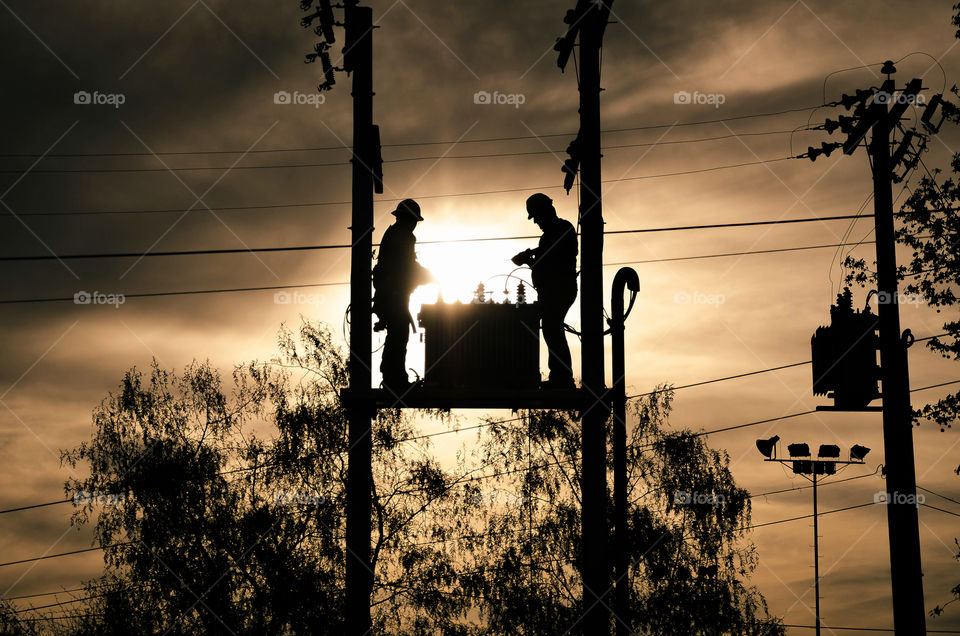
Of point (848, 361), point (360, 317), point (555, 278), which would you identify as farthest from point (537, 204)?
point (848, 361)

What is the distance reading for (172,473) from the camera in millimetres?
34938

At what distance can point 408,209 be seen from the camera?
45.8 feet

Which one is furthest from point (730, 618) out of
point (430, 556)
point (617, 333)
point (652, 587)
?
point (617, 333)

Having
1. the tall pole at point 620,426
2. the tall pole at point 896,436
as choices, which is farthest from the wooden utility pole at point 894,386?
the tall pole at point 620,426

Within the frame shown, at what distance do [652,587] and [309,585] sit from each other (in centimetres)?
1431

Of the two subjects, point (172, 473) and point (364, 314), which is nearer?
point (364, 314)

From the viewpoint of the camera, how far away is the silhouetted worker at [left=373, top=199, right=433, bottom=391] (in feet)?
44.4

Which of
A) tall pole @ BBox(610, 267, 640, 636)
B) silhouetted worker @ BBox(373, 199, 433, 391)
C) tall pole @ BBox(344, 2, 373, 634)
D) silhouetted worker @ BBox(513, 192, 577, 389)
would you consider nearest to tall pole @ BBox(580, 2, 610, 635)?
tall pole @ BBox(610, 267, 640, 636)

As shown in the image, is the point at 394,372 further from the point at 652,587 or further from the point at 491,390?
the point at 652,587

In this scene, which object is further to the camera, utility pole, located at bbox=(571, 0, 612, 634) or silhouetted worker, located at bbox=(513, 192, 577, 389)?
silhouetted worker, located at bbox=(513, 192, 577, 389)

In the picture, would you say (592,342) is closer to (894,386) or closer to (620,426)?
(620,426)

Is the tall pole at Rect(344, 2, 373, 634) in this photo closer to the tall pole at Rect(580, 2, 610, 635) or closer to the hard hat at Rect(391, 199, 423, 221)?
the hard hat at Rect(391, 199, 423, 221)

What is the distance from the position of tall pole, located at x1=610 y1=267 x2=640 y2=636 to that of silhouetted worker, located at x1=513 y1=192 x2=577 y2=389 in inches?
25.9

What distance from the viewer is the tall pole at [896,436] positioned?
12.0m
